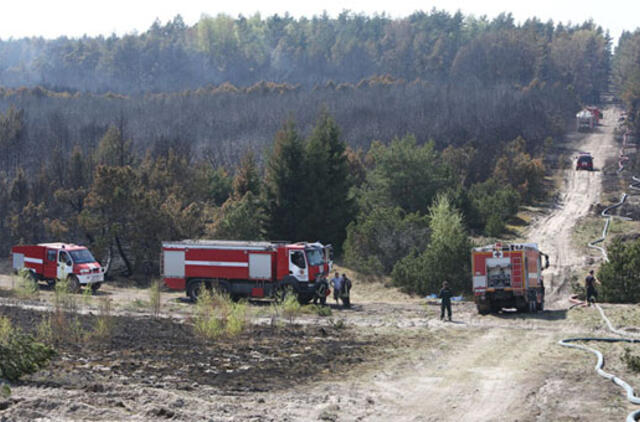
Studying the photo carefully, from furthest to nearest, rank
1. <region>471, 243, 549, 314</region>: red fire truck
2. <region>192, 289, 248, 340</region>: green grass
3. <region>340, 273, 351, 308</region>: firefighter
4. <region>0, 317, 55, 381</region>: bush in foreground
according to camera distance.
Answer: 1. <region>340, 273, 351, 308</region>: firefighter
2. <region>471, 243, 549, 314</region>: red fire truck
3. <region>192, 289, 248, 340</region>: green grass
4. <region>0, 317, 55, 381</region>: bush in foreground

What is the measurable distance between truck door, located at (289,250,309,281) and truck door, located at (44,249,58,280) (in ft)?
46.4

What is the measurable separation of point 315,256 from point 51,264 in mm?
15322

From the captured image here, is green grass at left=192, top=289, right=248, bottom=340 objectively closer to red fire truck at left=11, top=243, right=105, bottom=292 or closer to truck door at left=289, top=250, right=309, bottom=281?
truck door at left=289, top=250, right=309, bottom=281

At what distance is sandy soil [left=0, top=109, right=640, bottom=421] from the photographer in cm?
1257

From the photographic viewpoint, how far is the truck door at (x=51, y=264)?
128 ft

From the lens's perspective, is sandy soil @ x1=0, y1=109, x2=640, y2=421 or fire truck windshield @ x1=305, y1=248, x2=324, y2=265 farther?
fire truck windshield @ x1=305, y1=248, x2=324, y2=265

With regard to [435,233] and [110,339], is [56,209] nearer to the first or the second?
[435,233]

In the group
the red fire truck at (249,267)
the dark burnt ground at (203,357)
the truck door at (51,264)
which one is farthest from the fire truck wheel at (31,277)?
the dark burnt ground at (203,357)

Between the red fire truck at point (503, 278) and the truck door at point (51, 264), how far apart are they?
2289cm

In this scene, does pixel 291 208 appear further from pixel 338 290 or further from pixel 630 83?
pixel 630 83

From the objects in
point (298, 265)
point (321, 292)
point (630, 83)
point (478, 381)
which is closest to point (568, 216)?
point (321, 292)

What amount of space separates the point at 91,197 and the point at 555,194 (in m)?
50.8

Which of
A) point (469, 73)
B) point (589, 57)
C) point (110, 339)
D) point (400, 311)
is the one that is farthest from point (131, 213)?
point (589, 57)

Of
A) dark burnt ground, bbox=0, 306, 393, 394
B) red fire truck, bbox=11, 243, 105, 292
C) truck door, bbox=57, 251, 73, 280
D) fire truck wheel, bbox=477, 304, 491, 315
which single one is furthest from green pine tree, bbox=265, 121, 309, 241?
dark burnt ground, bbox=0, 306, 393, 394
